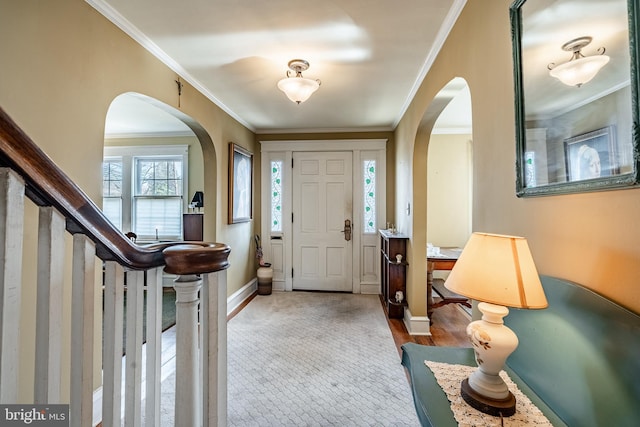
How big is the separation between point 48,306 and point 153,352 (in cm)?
32

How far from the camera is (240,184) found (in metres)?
4.14

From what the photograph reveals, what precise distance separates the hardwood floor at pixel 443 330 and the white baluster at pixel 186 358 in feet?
7.63

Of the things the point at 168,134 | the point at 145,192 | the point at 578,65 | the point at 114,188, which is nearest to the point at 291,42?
the point at 578,65

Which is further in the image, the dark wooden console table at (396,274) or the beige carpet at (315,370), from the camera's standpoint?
the dark wooden console table at (396,274)

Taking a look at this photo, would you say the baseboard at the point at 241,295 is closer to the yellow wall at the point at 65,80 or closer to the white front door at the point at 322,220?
the white front door at the point at 322,220

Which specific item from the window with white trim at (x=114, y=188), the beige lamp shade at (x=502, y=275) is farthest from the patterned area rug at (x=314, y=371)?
the window with white trim at (x=114, y=188)

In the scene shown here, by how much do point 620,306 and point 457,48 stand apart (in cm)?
169

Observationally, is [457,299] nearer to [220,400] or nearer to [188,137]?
[220,400]

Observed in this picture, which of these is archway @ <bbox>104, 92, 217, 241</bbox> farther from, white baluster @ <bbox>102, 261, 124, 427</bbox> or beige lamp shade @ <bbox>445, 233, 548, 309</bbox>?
beige lamp shade @ <bbox>445, 233, 548, 309</bbox>

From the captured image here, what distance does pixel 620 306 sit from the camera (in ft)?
2.50

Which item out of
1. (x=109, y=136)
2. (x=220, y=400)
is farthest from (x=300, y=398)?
(x=109, y=136)

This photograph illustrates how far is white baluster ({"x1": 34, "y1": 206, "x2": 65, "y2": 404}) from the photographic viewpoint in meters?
0.60

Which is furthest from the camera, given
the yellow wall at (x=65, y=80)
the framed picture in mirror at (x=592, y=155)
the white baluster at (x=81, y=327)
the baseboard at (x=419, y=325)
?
the baseboard at (x=419, y=325)

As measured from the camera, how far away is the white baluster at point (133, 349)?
2.58ft
